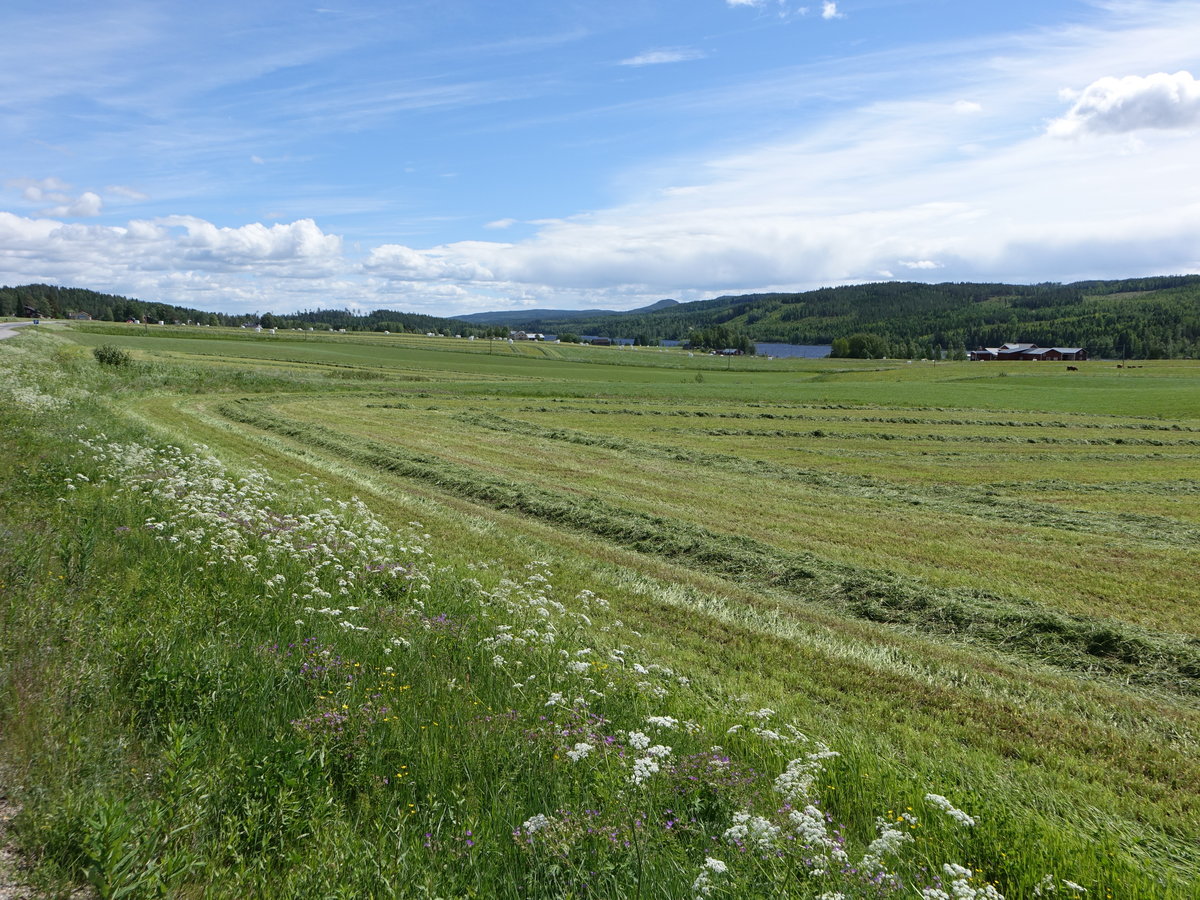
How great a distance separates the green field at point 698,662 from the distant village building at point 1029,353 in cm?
17848

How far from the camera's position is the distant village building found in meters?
176

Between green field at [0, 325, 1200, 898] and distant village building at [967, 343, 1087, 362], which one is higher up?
distant village building at [967, 343, 1087, 362]

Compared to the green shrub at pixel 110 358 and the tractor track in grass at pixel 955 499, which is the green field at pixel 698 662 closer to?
the tractor track in grass at pixel 955 499

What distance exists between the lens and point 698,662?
9.27 m

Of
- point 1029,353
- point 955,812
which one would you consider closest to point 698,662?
point 955,812

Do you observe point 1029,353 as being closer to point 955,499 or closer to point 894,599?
point 955,499

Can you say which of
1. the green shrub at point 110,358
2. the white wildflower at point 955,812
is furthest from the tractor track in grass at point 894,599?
the green shrub at point 110,358

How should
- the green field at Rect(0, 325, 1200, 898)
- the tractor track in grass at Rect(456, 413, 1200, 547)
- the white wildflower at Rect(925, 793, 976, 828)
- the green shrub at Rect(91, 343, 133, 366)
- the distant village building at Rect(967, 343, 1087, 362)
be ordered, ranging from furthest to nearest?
the distant village building at Rect(967, 343, 1087, 362)
the green shrub at Rect(91, 343, 133, 366)
the tractor track in grass at Rect(456, 413, 1200, 547)
the white wildflower at Rect(925, 793, 976, 828)
the green field at Rect(0, 325, 1200, 898)

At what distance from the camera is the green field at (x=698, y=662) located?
459 centimetres

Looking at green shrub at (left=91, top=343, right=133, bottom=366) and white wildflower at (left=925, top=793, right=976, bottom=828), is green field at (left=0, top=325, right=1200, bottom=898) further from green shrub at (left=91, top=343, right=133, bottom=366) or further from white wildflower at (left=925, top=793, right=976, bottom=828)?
green shrub at (left=91, top=343, right=133, bottom=366)

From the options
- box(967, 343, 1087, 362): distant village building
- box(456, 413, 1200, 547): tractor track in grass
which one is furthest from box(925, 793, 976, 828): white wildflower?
box(967, 343, 1087, 362): distant village building

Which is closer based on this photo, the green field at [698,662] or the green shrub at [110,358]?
the green field at [698,662]

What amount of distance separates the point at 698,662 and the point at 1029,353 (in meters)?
211

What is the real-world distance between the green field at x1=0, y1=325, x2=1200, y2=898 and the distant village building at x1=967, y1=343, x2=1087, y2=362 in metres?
178
